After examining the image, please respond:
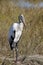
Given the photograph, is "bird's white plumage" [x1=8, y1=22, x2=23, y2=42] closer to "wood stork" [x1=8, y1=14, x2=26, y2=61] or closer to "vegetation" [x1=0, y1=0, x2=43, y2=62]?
"wood stork" [x1=8, y1=14, x2=26, y2=61]

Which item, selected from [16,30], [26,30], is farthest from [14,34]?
[26,30]

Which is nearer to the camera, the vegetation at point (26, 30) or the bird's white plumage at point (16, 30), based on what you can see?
the bird's white plumage at point (16, 30)

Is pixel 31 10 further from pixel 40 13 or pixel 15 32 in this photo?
pixel 15 32

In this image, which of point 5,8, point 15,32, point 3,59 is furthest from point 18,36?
point 5,8

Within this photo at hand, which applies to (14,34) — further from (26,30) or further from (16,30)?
(26,30)

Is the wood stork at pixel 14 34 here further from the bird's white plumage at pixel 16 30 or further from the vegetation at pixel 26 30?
the vegetation at pixel 26 30

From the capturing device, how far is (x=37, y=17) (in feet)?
34.7

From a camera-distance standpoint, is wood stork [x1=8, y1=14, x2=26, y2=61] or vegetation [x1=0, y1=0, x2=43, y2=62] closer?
wood stork [x1=8, y1=14, x2=26, y2=61]

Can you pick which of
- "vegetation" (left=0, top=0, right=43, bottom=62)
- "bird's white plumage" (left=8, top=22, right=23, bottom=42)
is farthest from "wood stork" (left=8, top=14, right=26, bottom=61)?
"vegetation" (left=0, top=0, right=43, bottom=62)

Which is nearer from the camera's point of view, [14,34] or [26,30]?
[14,34]

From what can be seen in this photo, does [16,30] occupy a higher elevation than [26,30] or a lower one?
higher

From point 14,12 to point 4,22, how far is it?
1.16 meters

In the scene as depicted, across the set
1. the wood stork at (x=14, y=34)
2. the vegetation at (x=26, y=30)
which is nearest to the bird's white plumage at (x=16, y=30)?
the wood stork at (x=14, y=34)

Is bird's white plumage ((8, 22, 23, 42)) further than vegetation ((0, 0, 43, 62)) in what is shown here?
No
